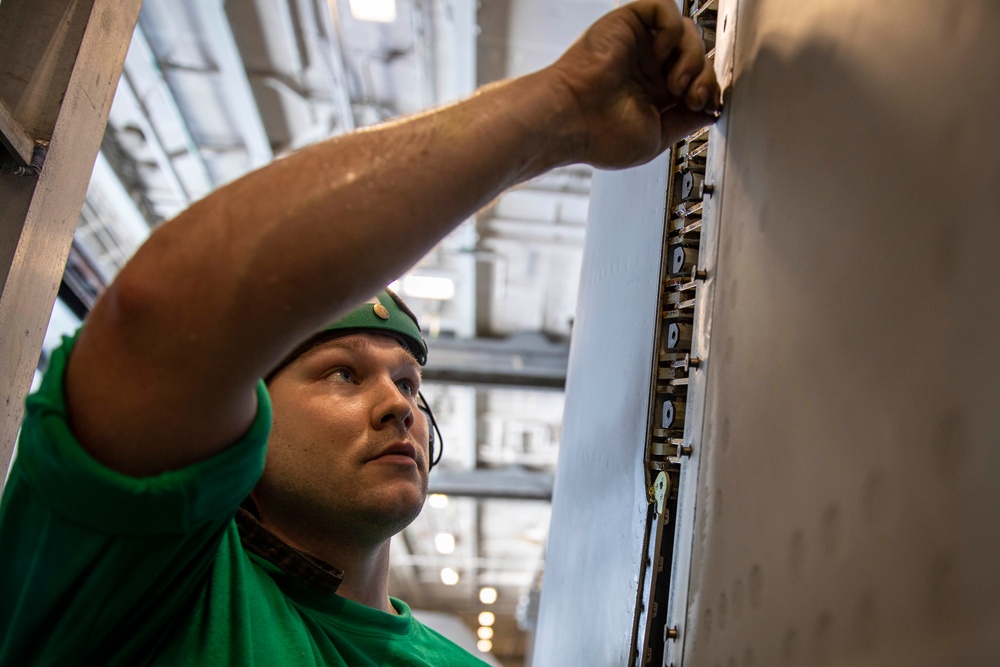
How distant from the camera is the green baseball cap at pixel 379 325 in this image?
4.99 feet

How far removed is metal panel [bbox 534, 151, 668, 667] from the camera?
1239 mm

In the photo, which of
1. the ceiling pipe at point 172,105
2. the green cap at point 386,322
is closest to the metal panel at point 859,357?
the green cap at point 386,322

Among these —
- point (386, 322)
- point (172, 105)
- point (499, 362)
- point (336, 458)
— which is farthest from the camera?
point (499, 362)

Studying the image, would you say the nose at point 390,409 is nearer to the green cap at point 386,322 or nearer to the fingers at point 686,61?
the green cap at point 386,322

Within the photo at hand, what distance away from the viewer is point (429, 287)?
6.03 meters

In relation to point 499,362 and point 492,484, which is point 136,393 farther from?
point 492,484

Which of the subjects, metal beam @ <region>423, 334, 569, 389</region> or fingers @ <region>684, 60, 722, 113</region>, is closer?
fingers @ <region>684, 60, 722, 113</region>

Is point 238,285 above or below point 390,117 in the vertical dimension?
below

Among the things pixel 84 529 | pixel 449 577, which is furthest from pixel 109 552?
pixel 449 577

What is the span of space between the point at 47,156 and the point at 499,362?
5019 mm

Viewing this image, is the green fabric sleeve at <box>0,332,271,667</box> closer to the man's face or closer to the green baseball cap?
the man's face

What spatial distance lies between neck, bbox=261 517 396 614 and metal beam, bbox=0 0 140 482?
54cm

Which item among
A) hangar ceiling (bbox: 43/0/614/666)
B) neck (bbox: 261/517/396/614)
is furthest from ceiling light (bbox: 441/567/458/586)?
neck (bbox: 261/517/396/614)

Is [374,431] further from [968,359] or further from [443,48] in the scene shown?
[443,48]
